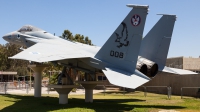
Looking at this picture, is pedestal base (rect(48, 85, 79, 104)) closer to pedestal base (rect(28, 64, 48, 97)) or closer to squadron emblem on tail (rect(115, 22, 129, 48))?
squadron emblem on tail (rect(115, 22, 129, 48))

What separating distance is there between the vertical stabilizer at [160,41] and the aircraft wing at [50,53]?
473 cm

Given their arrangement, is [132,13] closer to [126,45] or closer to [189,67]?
[126,45]

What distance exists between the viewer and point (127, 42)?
14789 mm

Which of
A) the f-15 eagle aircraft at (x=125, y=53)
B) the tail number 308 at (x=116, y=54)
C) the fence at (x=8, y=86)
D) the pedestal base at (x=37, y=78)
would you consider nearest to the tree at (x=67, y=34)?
the fence at (x=8, y=86)

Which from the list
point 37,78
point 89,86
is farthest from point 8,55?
point 89,86

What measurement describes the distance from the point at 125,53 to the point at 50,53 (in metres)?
4.54

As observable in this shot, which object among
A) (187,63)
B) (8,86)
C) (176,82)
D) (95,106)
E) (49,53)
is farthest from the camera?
(187,63)

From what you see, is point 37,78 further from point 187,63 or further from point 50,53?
point 187,63

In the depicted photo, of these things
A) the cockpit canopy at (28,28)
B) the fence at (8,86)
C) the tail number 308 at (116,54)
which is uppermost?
the cockpit canopy at (28,28)

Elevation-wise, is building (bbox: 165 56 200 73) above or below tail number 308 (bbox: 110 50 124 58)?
above

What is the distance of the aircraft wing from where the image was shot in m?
13.5

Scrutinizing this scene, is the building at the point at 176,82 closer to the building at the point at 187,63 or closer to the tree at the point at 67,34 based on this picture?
the building at the point at 187,63

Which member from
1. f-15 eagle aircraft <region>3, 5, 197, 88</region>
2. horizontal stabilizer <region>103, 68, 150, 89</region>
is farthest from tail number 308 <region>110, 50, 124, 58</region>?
horizontal stabilizer <region>103, 68, 150, 89</region>

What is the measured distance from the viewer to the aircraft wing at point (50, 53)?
44.4 feet
